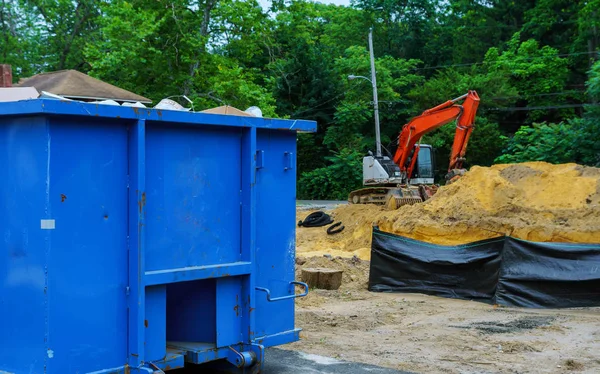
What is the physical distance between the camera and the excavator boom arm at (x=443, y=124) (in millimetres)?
23453

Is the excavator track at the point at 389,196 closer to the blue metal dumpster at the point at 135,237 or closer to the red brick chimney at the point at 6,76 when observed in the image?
the red brick chimney at the point at 6,76

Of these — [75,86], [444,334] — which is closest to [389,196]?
[75,86]

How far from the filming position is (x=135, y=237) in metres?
5.25

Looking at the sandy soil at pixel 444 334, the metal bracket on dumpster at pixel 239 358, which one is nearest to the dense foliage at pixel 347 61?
the sandy soil at pixel 444 334

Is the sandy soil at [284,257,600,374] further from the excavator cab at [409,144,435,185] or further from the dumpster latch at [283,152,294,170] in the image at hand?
the excavator cab at [409,144,435,185]

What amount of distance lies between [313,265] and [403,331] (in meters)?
5.08

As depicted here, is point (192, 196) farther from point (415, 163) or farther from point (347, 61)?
point (347, 61)

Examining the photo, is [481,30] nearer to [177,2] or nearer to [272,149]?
[177,2]

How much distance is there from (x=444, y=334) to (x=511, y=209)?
6.01 meters

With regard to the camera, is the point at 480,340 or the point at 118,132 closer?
the point at 118,132

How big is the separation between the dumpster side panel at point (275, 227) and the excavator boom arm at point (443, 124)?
17.3 meters

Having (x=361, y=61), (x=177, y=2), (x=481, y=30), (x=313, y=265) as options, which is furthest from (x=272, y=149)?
(x=481, y=30)

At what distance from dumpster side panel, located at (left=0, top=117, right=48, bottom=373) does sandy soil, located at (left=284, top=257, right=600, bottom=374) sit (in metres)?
3.82

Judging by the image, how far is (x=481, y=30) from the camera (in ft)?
178
